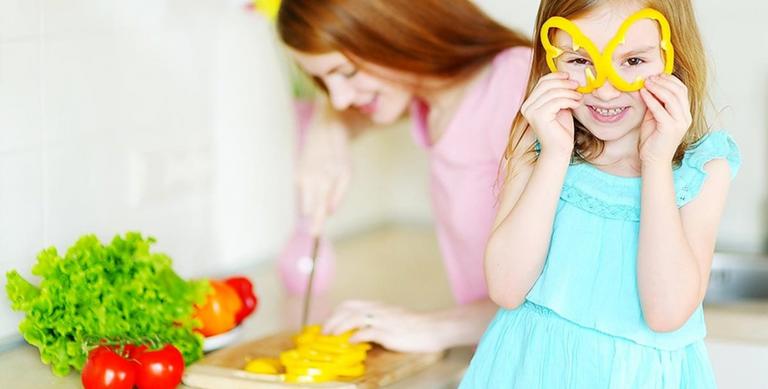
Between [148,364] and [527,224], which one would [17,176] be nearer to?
[148,364]

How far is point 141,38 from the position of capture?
1.88m

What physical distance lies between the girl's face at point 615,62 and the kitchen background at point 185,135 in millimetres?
173

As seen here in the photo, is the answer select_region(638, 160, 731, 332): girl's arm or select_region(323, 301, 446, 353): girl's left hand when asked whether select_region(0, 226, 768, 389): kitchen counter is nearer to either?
select_region(323, 301, 446, 353): girl's left hand

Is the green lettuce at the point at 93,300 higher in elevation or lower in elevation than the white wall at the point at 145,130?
lower

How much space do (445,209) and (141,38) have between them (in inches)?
20.1

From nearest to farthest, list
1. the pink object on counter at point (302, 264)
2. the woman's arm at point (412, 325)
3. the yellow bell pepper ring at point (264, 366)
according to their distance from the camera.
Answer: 1. the yellow bell pepper ring at point (264, 366)
2. the woman's arm at point (412, 325)
3. the pink object on counter at point (302, 264)

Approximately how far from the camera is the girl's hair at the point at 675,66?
1.26 m

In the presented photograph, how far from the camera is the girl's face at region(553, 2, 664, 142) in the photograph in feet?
4.04

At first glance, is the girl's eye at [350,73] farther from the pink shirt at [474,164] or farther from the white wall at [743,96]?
the white wall at [743,96]

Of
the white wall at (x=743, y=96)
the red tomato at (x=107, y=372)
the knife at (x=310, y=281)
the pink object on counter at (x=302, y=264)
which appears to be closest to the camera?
the red tomato at (x=107, y=372)

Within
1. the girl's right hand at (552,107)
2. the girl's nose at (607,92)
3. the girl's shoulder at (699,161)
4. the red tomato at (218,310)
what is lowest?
the red tomato at (218,310)

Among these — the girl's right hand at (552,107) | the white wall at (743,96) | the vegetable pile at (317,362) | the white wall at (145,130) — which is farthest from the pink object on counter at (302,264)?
the girl's right hand at (552,107)

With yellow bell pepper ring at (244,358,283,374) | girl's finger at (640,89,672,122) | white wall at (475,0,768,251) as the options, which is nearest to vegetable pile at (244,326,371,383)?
yellow bell pepper ring at (244,358,283,374)

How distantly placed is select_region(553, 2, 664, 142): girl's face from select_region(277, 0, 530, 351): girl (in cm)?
42
